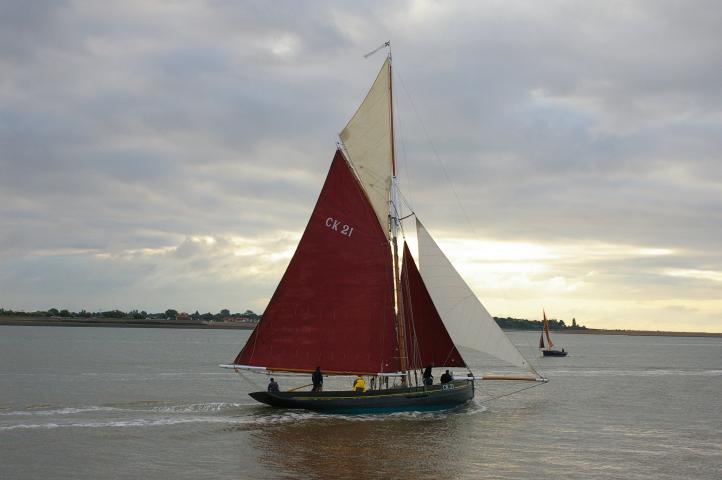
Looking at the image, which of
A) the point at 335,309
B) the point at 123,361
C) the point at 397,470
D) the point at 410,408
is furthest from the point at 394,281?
the point at 123,361

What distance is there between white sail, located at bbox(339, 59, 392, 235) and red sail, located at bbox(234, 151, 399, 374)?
0.64 m

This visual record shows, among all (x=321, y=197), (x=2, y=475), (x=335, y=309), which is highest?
(x=321, y=197)

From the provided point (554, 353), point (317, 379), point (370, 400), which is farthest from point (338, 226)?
point (554, 353)

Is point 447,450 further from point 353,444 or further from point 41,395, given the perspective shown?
point 41,395

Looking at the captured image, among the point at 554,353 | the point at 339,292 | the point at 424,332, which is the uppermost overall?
the point at 339,292

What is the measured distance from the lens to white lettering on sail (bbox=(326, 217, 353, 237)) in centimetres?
4225

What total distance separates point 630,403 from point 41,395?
4115 cm

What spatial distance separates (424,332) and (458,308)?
93.6 inches

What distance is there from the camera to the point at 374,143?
141 feet

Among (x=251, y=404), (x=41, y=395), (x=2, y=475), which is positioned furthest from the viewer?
(x=41, y=395)

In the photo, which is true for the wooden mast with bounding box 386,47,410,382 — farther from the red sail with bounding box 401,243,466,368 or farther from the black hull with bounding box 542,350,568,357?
the black hull with bounding box 542,350,568,357

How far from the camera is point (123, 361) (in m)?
97.4

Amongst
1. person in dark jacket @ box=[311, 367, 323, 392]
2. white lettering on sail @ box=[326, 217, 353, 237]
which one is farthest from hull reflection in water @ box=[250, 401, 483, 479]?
white lettering on sail @ box=[326, 217, 353, 237]

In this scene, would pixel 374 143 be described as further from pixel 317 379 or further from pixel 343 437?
pixel 343 437
